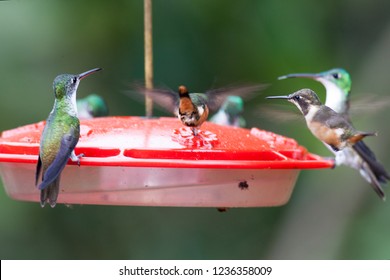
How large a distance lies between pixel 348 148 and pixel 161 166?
1.90 metres

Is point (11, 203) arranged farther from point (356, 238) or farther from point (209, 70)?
point (356, 238)

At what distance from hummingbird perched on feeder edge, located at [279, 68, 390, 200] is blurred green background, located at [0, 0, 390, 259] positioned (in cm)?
136

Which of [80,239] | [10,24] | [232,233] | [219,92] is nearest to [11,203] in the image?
[80,239]

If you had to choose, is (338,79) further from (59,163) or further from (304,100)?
(59,163)

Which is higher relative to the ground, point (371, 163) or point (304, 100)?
point (304, 100)

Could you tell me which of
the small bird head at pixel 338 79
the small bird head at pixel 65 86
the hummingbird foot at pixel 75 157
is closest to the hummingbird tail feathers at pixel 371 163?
the small bird head at pixel 338 79

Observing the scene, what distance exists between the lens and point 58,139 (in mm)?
2832

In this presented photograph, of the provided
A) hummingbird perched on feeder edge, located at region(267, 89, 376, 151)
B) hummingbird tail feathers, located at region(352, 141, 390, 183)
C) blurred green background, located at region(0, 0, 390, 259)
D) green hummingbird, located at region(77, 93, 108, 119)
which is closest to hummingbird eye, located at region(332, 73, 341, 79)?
hummingbird tail feathers, located at region(352, 141, 390, 183)

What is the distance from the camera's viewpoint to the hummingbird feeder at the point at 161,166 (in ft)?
9.03

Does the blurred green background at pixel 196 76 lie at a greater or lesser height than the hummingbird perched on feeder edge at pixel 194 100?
lesser

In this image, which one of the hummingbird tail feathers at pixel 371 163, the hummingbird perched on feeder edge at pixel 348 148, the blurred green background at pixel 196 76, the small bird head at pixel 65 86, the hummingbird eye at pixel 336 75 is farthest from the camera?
the blurred green background at pixel 196 76

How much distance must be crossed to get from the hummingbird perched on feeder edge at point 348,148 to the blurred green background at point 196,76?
1.36 m

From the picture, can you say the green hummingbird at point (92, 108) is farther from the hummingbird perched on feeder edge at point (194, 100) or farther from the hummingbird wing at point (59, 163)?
the hummingbird wing at point (59, 163)

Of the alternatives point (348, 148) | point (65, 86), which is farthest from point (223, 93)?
point (348, 148)
